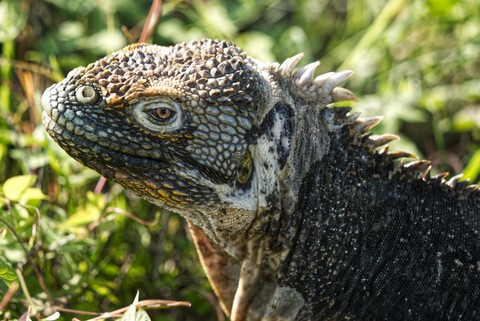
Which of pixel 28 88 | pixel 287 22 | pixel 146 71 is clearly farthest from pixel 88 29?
pixel 146 71

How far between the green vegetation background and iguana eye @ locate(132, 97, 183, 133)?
2.52 ft

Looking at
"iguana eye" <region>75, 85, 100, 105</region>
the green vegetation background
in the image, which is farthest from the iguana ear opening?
the green vegetation background

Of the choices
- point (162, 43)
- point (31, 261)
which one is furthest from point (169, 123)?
point (162, 43)

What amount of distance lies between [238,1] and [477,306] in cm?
380

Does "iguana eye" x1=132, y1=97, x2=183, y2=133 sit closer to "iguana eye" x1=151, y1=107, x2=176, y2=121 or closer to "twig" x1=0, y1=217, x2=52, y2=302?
"iguana eye" x1=151, y1=107, x2=176, y2=121

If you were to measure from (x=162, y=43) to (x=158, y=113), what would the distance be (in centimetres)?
324

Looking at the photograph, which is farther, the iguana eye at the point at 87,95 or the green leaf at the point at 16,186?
the green leaf at the point at 16,186

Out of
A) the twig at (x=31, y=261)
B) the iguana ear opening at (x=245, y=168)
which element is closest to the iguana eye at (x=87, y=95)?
the iguana ear opening at (x=245, y=168)

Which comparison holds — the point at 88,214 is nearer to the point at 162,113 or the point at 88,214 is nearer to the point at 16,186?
the point at 16,186

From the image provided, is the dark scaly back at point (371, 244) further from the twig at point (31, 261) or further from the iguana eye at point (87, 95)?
the twig at point (31, 261)

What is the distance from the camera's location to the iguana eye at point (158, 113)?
3.18 meters

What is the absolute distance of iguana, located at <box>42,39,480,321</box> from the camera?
3209 mm

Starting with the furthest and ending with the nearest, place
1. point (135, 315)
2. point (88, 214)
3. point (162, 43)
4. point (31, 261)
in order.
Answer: point (162, 43) → point (88, 214) → point (31, 261) → point (135, 315)

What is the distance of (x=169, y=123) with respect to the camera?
3.20 m
